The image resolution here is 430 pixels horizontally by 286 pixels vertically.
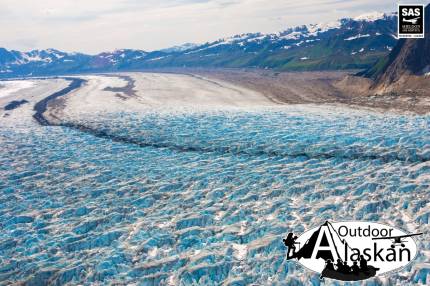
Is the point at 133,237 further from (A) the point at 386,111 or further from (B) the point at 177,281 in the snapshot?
(A) the point at 386,111

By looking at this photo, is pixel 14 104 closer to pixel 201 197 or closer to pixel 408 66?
pixel 201 197

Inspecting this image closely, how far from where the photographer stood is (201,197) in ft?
85.3

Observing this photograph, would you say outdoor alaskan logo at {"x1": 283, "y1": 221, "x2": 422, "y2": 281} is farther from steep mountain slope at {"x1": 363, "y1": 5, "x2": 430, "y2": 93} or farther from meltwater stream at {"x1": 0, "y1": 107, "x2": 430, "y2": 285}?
steep mountain slope at {"x1": 363, "y1": 5, "x2": 430, "y2": 93}

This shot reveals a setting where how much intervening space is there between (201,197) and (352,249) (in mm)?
11123

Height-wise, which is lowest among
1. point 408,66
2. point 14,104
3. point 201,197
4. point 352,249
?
point 352,249

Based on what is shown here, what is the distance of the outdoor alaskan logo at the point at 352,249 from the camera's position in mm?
16984

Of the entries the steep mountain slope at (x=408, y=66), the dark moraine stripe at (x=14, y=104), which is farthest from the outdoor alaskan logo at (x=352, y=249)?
the dark moraine stripe at (x=14, y=104)

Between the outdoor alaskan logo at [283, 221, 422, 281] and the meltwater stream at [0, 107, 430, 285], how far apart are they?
55 cm

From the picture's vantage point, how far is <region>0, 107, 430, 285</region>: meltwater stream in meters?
18.4

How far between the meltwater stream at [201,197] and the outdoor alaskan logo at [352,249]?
1.81ft

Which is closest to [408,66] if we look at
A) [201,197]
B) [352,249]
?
[201,197]

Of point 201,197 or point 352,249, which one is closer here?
point 352,249

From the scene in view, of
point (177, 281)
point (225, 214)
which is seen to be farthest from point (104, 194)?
point (177, 281)

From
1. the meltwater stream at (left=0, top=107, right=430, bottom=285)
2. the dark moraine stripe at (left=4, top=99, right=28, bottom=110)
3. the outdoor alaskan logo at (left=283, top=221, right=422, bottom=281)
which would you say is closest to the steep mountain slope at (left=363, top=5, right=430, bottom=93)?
the meltwater stream at (left=0, top=107, right=430, bottom=285)
